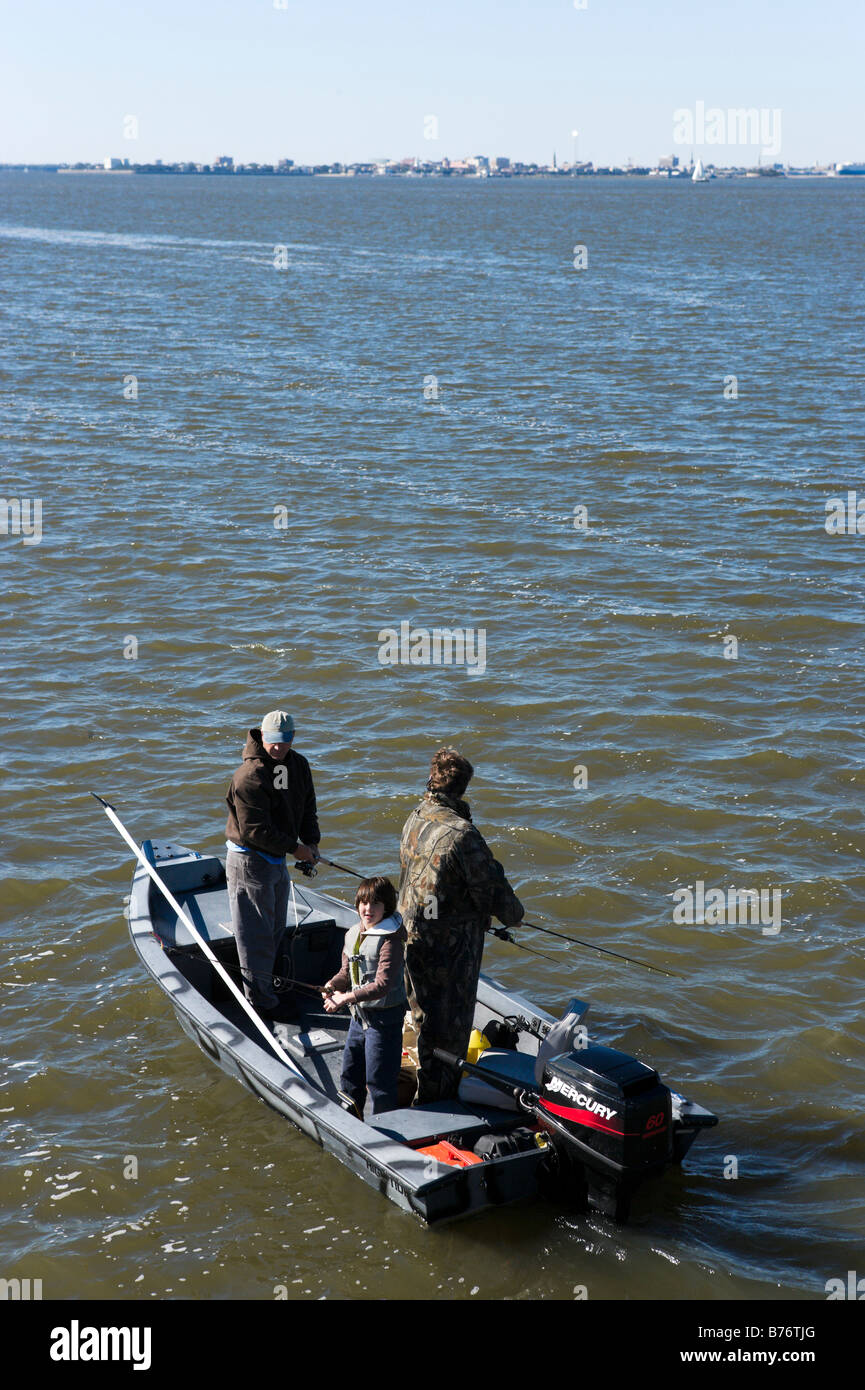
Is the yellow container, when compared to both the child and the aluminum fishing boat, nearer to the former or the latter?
the aluminum fishing boat

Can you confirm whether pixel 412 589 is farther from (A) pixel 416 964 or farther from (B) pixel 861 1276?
(B) pixel 861 1276

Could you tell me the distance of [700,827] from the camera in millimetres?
11320

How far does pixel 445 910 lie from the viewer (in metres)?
6.91

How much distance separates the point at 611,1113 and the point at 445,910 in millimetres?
1292

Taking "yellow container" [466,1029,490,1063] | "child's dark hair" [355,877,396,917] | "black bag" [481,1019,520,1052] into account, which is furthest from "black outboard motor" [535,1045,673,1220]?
"child's dark hair" [355,877,396,917]

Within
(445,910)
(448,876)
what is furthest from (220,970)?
(448,876)

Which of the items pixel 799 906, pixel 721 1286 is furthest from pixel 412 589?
pixel 721 1286

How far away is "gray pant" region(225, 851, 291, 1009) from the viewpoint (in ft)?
26.2

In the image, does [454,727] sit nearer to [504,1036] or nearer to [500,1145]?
[504,1036]

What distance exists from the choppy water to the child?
2.12 ft

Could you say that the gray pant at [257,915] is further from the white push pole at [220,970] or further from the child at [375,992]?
the child at [375,992]

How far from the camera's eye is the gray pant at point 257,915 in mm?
7984

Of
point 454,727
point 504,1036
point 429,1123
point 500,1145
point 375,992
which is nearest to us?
point 500,1145

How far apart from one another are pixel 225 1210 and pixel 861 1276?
129 inches
